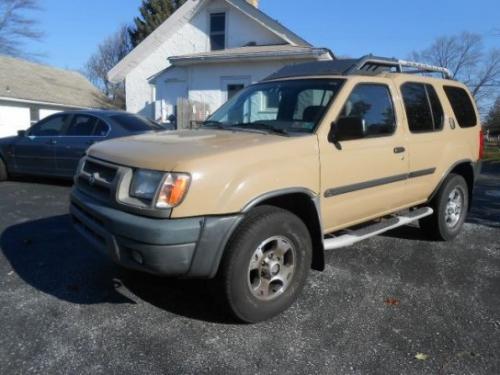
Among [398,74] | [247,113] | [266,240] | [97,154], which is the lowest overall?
[266,240]

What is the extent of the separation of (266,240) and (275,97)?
1789 millimetres

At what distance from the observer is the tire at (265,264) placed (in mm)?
2932

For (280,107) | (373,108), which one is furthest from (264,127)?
(373,108)

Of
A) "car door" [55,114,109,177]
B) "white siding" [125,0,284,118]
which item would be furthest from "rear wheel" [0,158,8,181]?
"white siding" [125,0,284,118]

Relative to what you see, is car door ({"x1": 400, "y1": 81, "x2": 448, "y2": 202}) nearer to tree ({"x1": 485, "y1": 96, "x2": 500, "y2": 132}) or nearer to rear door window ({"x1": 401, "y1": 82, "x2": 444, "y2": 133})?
rear door window ({"x1": 401, "y1": 82, "x2": 444, "y2": 133})

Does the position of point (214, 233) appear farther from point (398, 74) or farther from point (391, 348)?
point (398, 74)

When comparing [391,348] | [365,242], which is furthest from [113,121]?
[391,348]

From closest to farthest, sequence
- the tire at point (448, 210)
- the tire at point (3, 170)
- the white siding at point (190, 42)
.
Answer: the tire at point (448, 210), the tire at point (3, 170), the white siding at point (190, 42)

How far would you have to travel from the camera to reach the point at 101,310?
3.35m

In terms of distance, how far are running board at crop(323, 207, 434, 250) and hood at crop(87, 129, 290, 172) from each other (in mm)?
1049

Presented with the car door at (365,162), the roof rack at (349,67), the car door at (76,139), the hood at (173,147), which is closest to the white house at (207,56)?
the car door at (76,139)

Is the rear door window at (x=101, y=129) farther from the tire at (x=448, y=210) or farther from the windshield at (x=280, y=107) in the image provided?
the tire at (x=448, y=210)

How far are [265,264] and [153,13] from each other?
3668cm

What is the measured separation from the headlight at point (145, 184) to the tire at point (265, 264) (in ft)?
2.11
